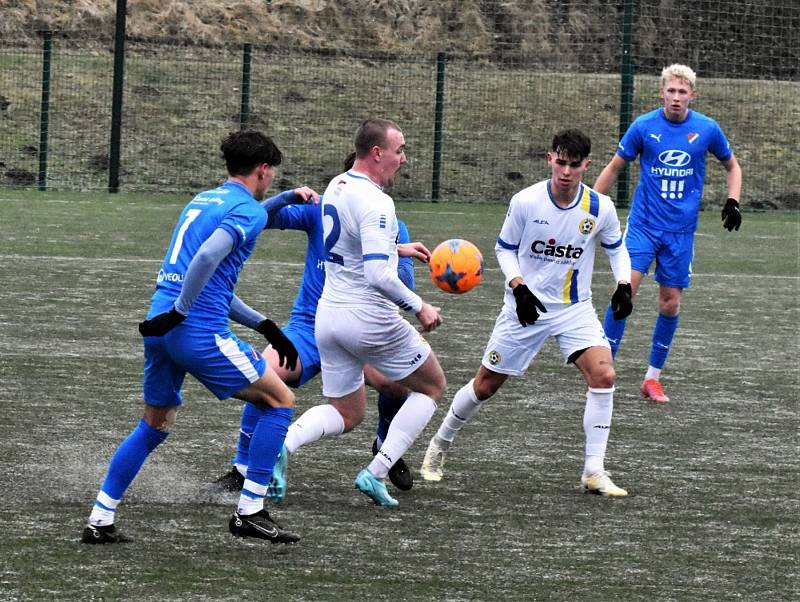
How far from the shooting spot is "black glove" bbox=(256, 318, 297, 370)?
18.6 ft

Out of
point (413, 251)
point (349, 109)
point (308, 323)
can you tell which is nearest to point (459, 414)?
point (308, 323)

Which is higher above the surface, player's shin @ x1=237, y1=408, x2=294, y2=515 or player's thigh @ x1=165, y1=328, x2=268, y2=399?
player's thigh @ x1=165, y1=328, x2=268, y2=399

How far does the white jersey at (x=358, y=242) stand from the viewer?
598 cm

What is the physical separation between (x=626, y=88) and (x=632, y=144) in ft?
47.0

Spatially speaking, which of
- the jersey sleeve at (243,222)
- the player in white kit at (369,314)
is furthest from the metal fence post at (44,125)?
the jersey sleeve at (243,222)

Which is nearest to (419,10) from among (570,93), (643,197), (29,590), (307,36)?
(307,36)

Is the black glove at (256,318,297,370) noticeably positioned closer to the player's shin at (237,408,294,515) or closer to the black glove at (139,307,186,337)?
the player's shin at (237,408,294,515)

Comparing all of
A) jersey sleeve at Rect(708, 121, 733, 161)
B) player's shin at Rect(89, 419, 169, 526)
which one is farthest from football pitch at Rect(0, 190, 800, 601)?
jersey sleeve at Rect(708, 121, 733, 161)

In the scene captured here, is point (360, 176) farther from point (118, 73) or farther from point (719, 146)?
point (118, 73)

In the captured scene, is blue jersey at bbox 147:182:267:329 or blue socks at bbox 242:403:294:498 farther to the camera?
blue socks at bbox 242:403:294:498

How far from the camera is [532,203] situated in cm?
703

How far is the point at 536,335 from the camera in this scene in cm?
705

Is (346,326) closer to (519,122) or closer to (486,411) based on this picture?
(486,411)

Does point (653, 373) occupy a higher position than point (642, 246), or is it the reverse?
point (642, 246)
